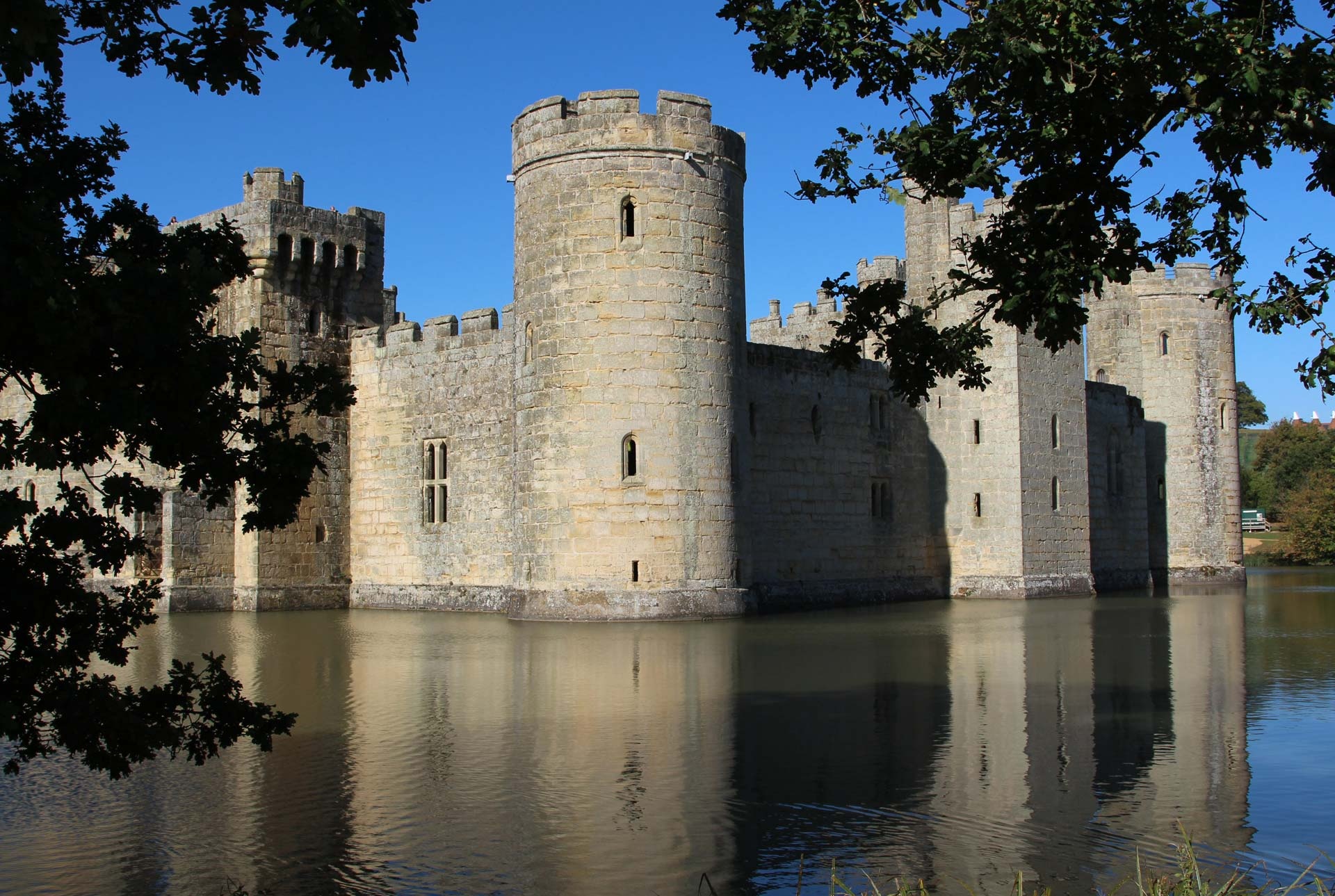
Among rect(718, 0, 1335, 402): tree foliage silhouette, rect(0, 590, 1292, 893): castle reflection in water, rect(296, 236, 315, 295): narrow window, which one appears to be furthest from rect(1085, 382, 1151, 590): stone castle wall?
rect(718, 0, 1335, 402): tree foliage silhouette

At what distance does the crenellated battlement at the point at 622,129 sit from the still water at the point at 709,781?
9.71 m

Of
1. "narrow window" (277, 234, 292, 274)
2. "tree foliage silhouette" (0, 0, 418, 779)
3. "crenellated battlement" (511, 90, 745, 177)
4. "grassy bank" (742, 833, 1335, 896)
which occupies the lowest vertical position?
"grassy bank" (742, 833, 1335, 896)

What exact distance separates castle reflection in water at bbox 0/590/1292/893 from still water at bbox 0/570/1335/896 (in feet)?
0.10

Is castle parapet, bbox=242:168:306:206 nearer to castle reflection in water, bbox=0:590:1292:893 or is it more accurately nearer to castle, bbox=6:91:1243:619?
castle, bbox=6:91:1243:619

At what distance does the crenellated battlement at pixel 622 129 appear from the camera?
22.5 m

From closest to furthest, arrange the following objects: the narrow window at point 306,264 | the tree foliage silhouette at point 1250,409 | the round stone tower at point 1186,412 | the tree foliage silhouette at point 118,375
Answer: the tree foliage silhouette at point 118,375 < the narrow window at point 306,264 < the round stone tower at point 1186,412 < the tree foliage silhouette at point 1250,409

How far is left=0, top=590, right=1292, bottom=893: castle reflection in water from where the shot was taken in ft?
22.3

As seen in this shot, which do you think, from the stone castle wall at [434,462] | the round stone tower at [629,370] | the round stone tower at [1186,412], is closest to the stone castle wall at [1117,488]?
the round stone tower at [1186,412]

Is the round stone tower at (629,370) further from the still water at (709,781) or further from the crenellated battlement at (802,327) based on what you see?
the crenellated battlement at (802,327)

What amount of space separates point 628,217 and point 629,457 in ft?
13.2

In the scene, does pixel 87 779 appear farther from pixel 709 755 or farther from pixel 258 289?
pixel 258 289

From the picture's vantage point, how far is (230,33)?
568 cm

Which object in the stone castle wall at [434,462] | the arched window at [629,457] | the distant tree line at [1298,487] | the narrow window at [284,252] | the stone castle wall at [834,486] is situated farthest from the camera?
the distant tree line at [1298,487]

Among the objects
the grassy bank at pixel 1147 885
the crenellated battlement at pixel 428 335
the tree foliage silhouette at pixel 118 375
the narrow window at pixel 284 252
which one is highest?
the narrow window at pixel 284 252
